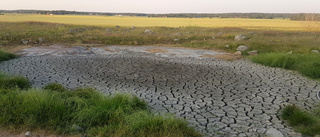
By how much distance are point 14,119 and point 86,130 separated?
4.47ft

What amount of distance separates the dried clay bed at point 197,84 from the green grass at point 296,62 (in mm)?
465

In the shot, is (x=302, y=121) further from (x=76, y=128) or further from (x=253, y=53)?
(x=253, y=53)

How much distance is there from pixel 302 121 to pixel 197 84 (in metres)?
3.50

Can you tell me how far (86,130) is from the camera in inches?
176

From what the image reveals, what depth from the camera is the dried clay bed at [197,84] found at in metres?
5.27

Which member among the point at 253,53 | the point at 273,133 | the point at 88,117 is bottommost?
the point at 273,133

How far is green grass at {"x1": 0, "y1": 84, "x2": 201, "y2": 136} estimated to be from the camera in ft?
14.1

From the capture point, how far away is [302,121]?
494 cm

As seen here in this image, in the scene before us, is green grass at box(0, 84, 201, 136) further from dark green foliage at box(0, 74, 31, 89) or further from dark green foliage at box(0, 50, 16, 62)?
dark green foliage at box(0, 50, 16, 62)

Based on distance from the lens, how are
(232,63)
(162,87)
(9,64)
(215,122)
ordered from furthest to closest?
(232,63), (9,64), (162,87), (215,122)

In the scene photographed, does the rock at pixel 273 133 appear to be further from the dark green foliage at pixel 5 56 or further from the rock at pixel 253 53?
the dark green foliage at pixel 5 56

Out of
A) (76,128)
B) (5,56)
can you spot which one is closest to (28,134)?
(76,128)

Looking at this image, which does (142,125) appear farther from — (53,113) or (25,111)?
(25,111)

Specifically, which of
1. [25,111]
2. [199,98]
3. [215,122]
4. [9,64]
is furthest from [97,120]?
[9,64]
